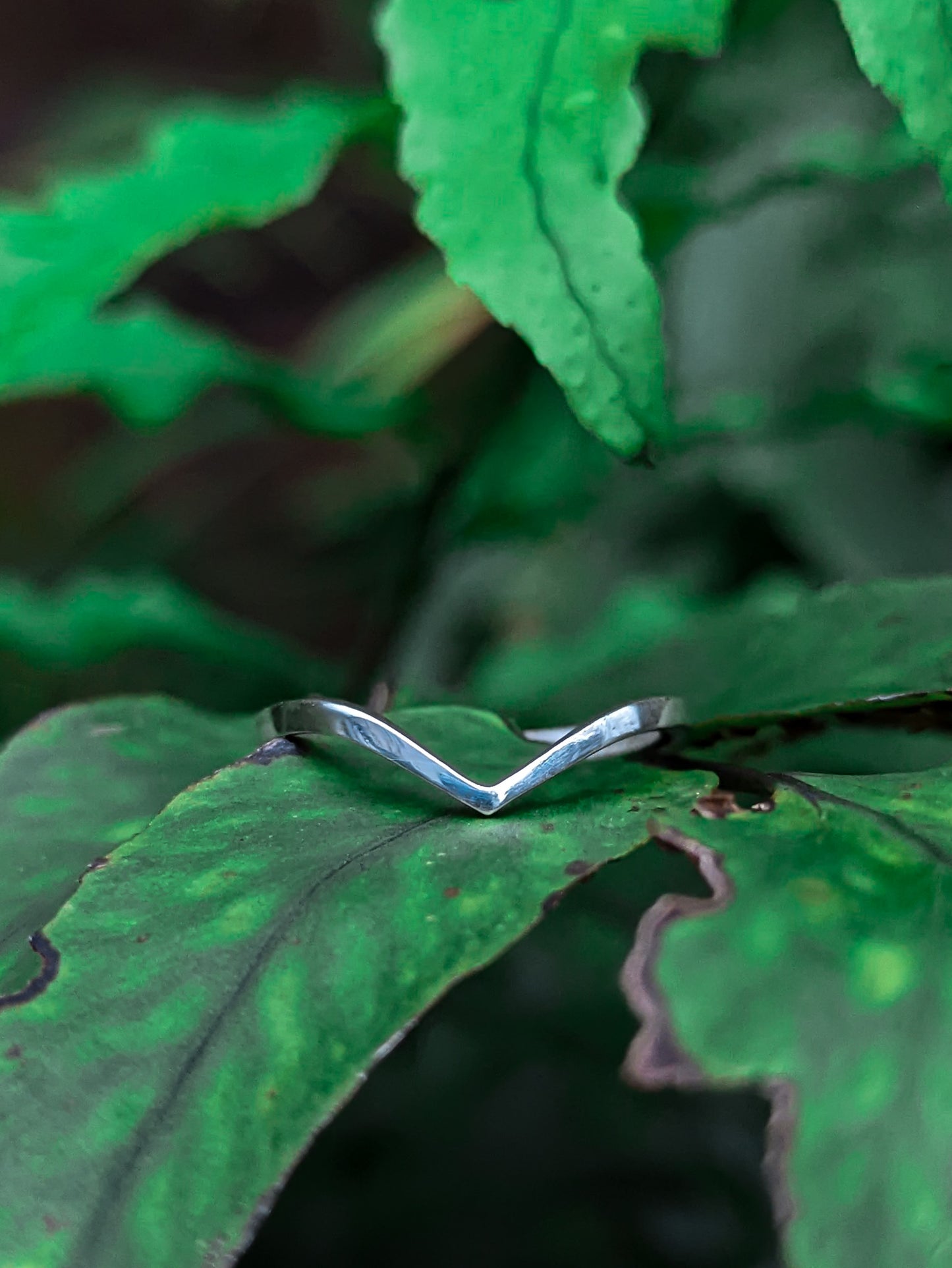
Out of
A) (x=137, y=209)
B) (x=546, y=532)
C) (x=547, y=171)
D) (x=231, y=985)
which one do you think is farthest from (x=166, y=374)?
(x=231, y=985)

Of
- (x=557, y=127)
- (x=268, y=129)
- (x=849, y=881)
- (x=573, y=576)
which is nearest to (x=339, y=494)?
(x=573, y=576)

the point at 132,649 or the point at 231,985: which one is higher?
the point at 231,985

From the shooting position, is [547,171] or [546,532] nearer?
[547,171]

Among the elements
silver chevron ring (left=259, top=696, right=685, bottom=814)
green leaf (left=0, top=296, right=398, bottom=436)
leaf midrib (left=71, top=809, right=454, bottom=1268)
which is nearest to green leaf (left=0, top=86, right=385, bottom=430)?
green leaf (left=0, top=296, right=398, bottom=436)

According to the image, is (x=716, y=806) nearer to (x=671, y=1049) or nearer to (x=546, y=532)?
(x=671, y=1049)

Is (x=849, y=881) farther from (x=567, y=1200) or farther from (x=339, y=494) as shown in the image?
(x=339, y=494)

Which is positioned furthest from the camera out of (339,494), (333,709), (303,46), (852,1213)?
(303,46)
